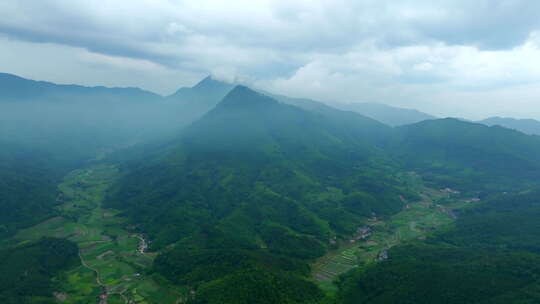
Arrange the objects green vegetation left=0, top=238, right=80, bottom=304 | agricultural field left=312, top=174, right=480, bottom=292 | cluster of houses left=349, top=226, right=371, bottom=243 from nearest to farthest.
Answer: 1. green vegetation left=0, top=238, right=80, bottom=304
2. agricultural field left=312, top=174, right=480, bottom=292
3. cluster of houses left=349, top=226, right=371, bottom=243

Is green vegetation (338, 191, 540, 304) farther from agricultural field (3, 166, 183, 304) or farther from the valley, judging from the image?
agricultural field (3, 166, 183, 304)

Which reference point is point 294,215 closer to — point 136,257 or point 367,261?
point 367,261

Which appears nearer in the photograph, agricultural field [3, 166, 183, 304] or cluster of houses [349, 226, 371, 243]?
agricultural field [3, 166, 183, 304]

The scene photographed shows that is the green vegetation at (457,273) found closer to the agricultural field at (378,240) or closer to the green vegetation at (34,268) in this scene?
the agricultural field at (378,240)

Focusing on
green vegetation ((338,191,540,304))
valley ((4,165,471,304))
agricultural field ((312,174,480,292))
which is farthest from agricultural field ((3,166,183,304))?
green vegetation ((338,191,540,304))

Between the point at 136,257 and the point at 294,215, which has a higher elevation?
the point at 294,215

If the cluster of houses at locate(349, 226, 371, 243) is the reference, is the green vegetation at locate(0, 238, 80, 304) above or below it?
below

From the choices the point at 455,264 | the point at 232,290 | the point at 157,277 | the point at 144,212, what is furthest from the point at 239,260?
the point at 144,212
